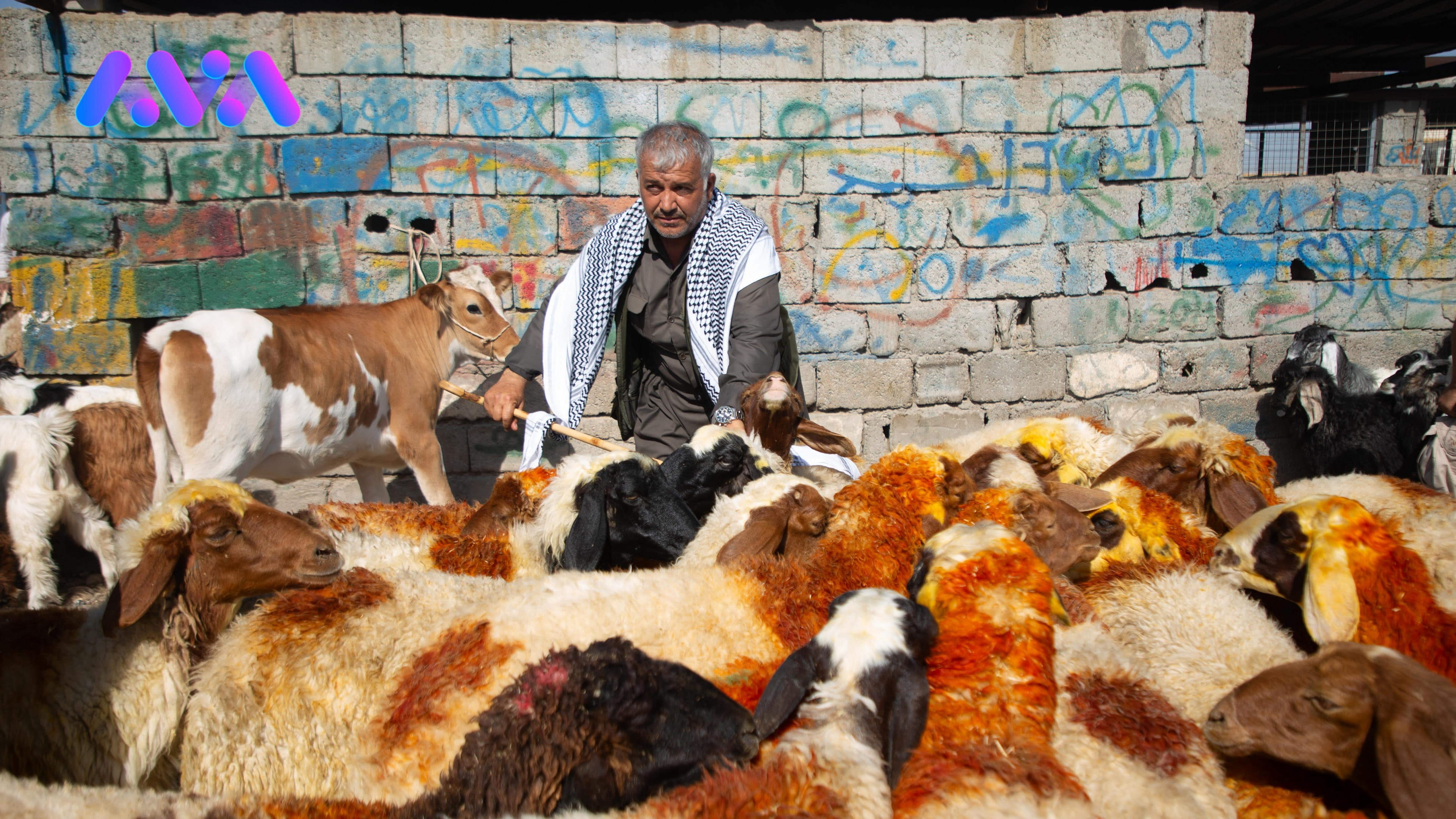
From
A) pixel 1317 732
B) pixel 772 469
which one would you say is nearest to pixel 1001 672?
pixel 1317 732

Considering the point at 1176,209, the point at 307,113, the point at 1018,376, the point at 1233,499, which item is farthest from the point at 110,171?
the point at 1176,209

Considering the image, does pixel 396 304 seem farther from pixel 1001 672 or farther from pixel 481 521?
pixel 1001 672

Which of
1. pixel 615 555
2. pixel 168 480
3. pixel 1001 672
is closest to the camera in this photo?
pixel 1001 672

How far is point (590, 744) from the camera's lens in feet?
5.48

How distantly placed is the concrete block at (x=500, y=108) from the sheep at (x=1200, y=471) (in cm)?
440

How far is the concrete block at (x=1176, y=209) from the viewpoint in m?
6.09

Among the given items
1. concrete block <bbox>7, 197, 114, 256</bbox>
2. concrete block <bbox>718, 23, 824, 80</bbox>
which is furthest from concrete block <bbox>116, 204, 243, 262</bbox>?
concrete block <bbox>718, 23, 824, 80</bbox>

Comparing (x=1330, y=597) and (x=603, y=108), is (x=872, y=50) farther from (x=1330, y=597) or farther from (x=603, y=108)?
(x=1330, y=597)

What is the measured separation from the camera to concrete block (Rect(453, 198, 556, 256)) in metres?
5.79

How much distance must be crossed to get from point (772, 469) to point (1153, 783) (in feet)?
4.97

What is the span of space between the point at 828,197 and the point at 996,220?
126cm

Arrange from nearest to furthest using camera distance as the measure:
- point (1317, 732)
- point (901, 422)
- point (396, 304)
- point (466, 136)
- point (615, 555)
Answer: point (1317, 732), point (615, 555), point (396, 304), point (466, 136), point (901, 422)

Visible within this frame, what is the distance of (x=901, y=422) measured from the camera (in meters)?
6.31

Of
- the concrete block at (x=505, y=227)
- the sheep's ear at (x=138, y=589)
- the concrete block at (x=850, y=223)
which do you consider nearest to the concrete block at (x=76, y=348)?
the concrete block at (x=505, y=227)
